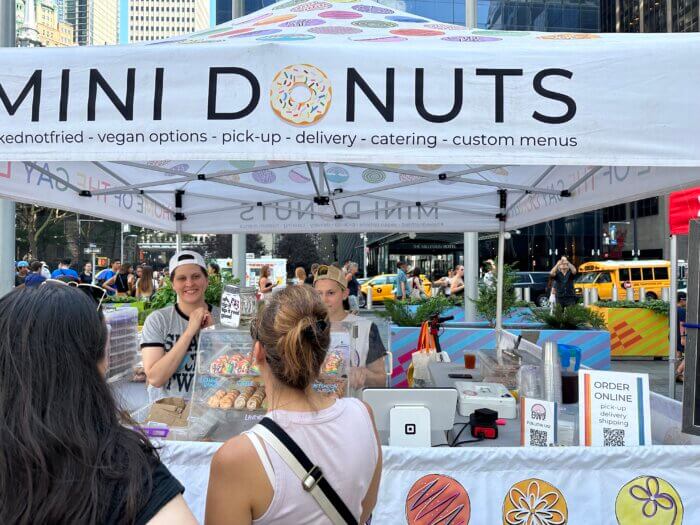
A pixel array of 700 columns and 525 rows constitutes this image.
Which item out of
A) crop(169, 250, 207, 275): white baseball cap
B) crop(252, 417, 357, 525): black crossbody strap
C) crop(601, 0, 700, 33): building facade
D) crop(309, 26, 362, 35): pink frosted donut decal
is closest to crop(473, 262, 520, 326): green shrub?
crop(169, 250, 207, 275): white baseball cap

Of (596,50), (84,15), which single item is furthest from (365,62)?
(84,15)

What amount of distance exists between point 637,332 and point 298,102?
35.6 feet

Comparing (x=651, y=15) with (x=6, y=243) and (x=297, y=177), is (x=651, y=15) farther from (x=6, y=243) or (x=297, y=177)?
(x=6, y=243)

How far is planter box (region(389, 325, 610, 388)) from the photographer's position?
7912 mm

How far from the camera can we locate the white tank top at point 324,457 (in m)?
1.31

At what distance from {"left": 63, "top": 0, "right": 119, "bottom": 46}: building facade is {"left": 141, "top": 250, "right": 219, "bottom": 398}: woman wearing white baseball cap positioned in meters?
54.4

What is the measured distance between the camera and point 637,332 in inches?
433

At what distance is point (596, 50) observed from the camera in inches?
89.3

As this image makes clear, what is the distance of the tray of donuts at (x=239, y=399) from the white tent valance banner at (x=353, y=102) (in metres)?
1.12

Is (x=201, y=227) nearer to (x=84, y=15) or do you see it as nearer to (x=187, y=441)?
(x=187, y=441)

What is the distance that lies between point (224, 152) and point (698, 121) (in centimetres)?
195

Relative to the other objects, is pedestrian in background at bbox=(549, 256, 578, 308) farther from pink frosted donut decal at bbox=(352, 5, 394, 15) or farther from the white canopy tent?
the white canopy tent

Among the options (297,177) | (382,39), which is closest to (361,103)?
(382,39)

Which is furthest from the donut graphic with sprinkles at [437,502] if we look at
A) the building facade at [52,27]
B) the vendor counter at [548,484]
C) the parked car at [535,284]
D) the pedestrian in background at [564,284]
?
the building facade at [52,27]
